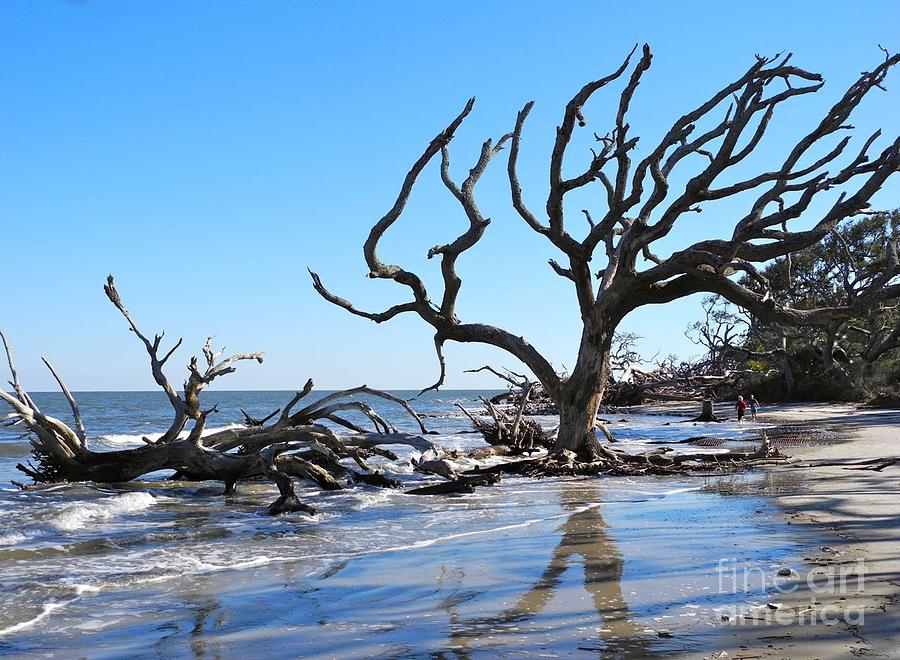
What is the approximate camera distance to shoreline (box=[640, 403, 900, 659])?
160 inches

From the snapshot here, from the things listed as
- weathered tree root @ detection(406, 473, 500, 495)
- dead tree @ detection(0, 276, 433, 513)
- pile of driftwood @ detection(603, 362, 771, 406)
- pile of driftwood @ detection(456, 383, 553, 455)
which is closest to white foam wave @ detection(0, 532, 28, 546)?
dead tree @ detection(0, 276, 433, 513)

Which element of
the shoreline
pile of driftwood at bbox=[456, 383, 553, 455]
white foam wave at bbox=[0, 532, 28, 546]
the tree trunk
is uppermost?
the tree trunk

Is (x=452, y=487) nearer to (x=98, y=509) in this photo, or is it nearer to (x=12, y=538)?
(x=98, y=509)

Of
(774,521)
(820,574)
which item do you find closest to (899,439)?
(774,521)

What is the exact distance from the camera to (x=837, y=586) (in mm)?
5121

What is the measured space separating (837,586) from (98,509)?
918cm

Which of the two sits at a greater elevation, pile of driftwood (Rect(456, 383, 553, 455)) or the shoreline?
pile of driftwood (Rect(456, 383, 553, 455))

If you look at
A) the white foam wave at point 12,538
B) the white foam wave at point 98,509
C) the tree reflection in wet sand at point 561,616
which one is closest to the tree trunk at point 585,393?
the white foam wave at point 98,509

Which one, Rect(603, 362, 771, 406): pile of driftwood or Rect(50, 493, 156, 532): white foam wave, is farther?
Rect(603, 362, 771, 406): pile of driftwood

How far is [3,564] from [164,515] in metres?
3.09

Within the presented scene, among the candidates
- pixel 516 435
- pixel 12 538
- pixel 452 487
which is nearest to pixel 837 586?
pixel 452 487

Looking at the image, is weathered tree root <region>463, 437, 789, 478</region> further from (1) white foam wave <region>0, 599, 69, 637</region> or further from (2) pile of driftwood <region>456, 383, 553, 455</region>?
(1) white foam wave <region>0, 599, 69, 637</region>

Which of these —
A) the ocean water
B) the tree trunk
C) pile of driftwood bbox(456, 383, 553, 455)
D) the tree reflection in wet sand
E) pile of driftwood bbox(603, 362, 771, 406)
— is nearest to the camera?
the tree reflection in wet sand

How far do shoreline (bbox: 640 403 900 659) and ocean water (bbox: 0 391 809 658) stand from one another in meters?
0.22
